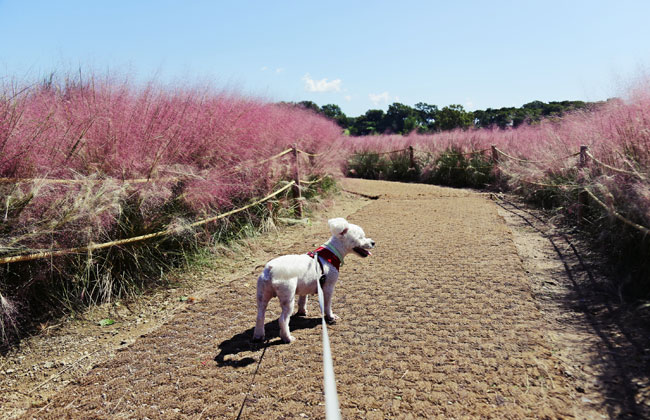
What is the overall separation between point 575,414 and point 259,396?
153 cm

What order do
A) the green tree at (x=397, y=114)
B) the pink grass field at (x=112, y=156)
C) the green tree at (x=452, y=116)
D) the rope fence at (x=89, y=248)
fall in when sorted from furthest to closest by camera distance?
1. the green tree at (x=397, y=114)
2. the green tree at (x=452, y=116)
3. the pink grass field at (x=112, y=156)
4. the rope fence at (x=89, y=248)

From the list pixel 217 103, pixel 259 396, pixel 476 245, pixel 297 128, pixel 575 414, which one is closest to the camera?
pixel 575 414

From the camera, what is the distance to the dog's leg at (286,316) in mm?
2596

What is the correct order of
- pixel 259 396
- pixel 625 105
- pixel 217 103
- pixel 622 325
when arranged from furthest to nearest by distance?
1. pixel 217 103
2. pixel 625 105
3. pixel 622 325
4. pixel 259 396

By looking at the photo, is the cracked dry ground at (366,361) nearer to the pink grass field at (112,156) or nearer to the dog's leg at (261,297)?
the dog's leg at (261,297)

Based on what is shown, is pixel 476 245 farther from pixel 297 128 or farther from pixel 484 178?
pixel 484 178

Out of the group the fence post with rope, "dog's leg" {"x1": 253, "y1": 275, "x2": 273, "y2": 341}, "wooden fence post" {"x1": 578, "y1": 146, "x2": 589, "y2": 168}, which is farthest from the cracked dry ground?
the fence post with rope

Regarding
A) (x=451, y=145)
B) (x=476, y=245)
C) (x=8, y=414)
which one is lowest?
(x=8, y=414)

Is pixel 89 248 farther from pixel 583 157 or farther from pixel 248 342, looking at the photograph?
pixel 583 157

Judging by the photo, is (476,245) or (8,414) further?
(476,245)

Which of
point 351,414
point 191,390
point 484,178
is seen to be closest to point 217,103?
point 191,390

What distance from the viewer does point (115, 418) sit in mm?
2096

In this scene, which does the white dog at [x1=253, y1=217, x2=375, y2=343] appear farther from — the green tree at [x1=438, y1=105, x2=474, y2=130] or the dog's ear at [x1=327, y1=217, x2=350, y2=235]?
the green tree at [x1=438, y1=105, x2=474, y2=130]

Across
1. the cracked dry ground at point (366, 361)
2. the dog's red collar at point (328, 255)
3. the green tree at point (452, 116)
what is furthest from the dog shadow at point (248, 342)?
the green tree at point (452, 116)
